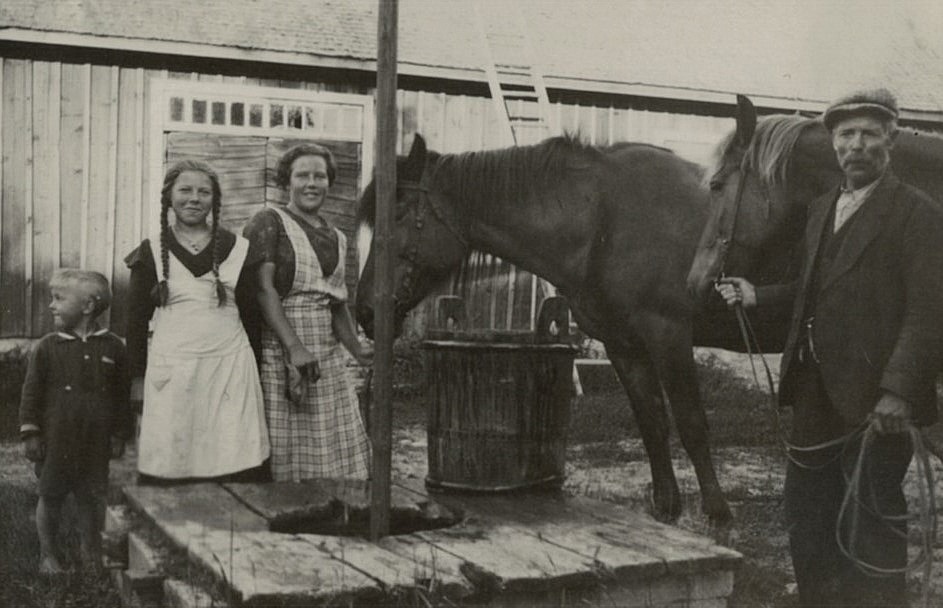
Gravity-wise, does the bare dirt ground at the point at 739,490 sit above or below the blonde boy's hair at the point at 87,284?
below

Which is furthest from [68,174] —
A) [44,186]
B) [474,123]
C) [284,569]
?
[284,569]

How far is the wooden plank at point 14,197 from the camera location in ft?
29.6

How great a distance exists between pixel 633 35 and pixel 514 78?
220cm

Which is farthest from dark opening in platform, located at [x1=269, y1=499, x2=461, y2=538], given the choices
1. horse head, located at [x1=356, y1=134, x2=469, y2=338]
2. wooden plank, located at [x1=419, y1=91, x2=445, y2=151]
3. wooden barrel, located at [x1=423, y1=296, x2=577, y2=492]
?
wooden plank, located at [x1=419, y1=91, x2=445, y2=151]

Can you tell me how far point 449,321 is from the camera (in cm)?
488

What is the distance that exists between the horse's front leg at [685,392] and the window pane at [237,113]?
18.7ft

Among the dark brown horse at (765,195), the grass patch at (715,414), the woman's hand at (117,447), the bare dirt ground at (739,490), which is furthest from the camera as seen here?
the grass patch at (715,414)

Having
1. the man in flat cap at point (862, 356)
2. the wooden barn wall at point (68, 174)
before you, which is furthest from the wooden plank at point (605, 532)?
the wooden barn wall at point (68, 174)

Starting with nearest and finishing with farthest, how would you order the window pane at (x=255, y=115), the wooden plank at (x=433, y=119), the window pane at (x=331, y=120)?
the window pane at (x=255, y=115)
the window pane at (x=331, y=120)
the wooden plank at (x=433, y=119)

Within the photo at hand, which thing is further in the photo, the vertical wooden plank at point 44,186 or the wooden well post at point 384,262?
the vertical wooden plank at point 44,186

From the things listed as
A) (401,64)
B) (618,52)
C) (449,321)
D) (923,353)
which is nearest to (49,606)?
(449,321)

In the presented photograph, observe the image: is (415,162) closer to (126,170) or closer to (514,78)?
(126,170)

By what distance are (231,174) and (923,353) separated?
7603mm

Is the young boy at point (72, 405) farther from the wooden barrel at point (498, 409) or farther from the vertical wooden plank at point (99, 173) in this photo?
the vertical wooden plank at point (99, 173)
